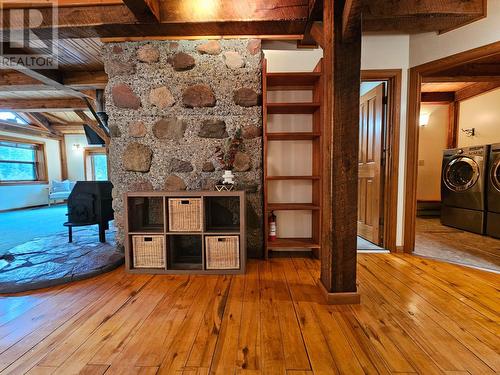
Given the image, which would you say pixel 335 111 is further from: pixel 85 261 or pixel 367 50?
pixel 85 261

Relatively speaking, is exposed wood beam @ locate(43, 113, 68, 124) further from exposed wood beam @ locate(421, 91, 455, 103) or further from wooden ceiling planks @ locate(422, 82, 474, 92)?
exposed wood beam @ locate(421, 91, 455, 103)

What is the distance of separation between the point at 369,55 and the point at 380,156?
107 cm

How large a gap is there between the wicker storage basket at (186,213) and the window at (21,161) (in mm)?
6426

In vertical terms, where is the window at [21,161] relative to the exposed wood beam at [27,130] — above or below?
below

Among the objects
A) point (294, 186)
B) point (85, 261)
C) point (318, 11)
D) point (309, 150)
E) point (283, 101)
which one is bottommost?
point (85, 261)

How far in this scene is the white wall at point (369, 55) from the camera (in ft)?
7.94

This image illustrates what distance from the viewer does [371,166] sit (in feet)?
9.10

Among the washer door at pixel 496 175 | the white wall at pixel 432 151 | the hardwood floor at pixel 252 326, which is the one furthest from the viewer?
the white wall at pixel 432 151

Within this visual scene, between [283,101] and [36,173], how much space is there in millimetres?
7653

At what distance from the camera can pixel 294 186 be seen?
2529 millimetres

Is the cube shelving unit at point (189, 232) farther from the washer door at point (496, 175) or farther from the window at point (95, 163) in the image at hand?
the window at point (95, 163)

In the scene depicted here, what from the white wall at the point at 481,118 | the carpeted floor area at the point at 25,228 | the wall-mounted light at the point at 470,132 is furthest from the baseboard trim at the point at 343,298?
the wall-mounted light at the point at 470,132

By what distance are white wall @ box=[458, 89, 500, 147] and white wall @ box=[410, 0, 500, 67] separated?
2.49m

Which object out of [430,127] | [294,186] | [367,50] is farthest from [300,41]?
[430,127]
